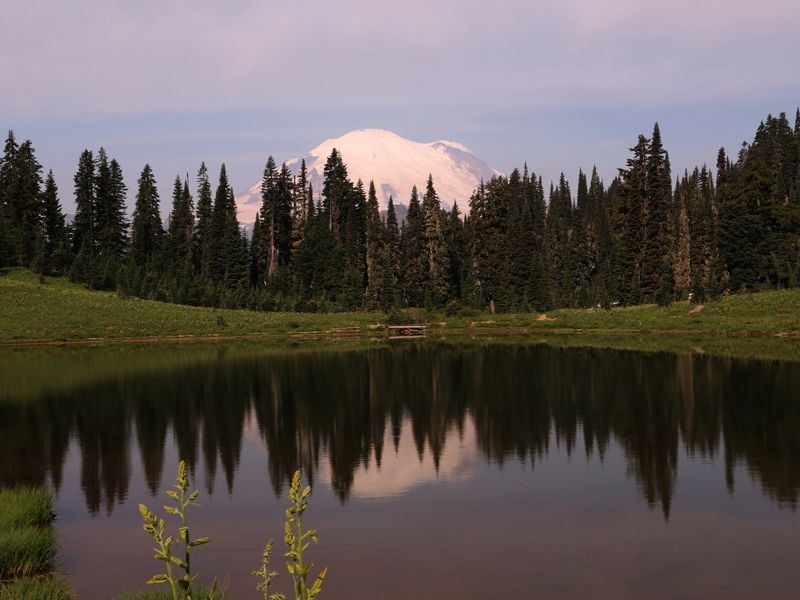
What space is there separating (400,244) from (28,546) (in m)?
107

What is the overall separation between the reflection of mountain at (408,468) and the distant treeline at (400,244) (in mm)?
61189

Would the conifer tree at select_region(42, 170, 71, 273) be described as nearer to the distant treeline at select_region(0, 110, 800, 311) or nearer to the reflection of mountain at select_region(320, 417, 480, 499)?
the distant treeline at select_region(0, 110, 800, 311)

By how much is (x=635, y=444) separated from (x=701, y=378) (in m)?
17.1

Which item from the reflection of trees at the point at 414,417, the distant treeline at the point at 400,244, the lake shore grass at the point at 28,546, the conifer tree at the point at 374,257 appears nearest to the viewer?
the lake shore grass at the point at 28,546

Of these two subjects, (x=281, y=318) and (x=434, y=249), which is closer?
(x=281, y=318)

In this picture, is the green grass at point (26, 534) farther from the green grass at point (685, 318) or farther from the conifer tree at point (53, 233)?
the conifer tree at point (53, 233)

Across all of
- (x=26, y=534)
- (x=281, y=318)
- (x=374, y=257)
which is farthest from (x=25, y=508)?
(x=374, y=257)

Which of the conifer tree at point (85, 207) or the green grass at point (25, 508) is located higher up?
the conifer tree at point (85, 207)

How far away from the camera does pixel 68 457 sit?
25.7 meters

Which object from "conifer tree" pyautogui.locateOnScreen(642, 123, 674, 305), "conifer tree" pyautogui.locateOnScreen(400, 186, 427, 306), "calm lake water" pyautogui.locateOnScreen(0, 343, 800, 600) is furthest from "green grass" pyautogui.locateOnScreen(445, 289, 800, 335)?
"calm lake water" pyautogui.locateOnScreen(0, 343, 800, 600)

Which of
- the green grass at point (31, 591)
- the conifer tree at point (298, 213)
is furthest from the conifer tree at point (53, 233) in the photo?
the green grass at point (31, 591)

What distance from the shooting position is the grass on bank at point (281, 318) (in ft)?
245

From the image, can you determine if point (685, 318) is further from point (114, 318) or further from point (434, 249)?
point (114, 318)

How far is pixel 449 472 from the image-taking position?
23281 millimetres
